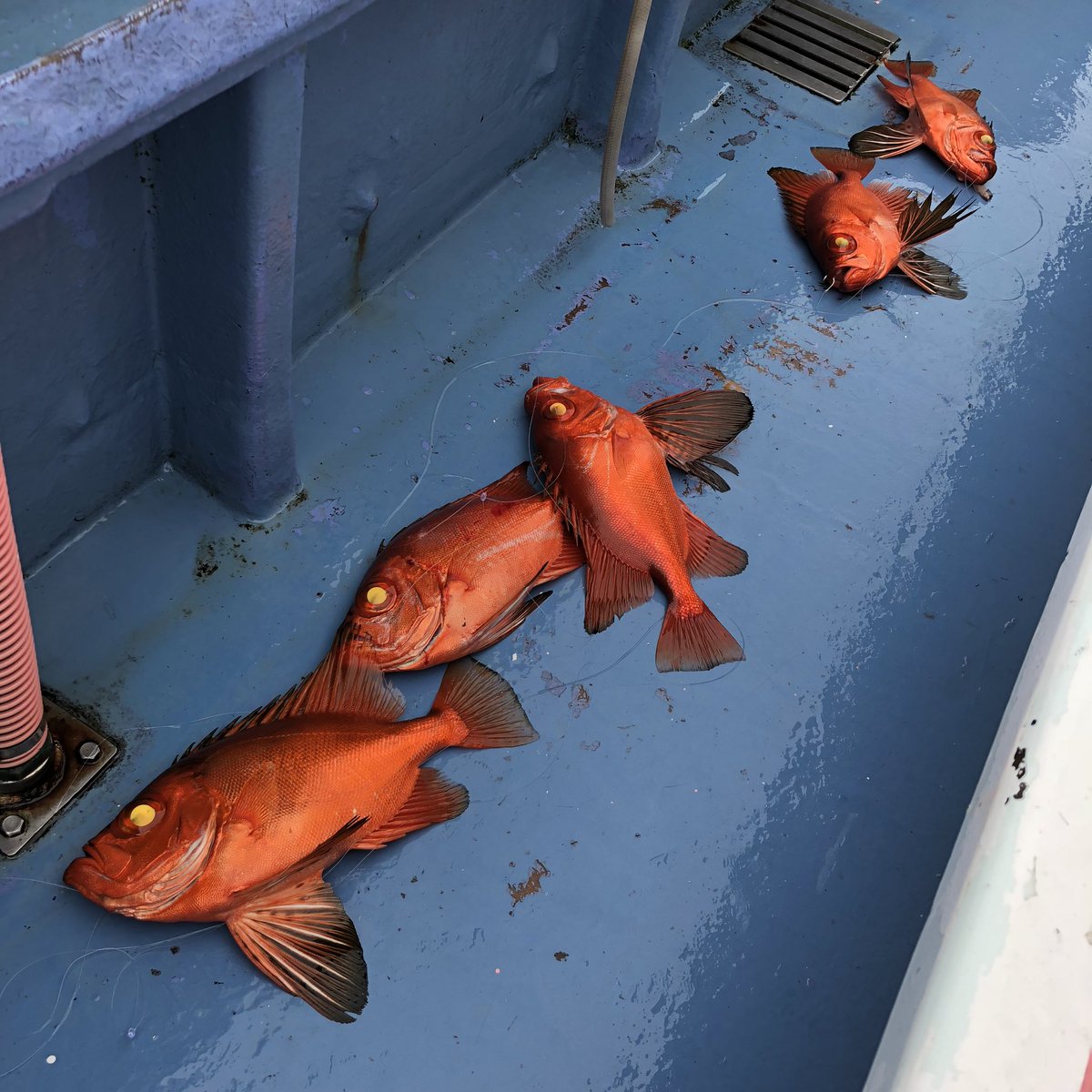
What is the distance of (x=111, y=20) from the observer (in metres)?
1.39

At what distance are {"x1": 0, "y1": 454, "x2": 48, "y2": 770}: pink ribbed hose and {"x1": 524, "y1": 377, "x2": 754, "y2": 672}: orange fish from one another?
1228 millimetres

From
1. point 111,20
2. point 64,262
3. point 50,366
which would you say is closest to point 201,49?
point 111,20

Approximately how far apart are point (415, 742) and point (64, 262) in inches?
45.6

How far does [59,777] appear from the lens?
2.17 meters

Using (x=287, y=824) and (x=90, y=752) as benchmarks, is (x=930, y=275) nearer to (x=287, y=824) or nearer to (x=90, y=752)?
(x=287, y=824)

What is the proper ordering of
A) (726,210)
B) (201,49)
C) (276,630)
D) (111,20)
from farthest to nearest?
(726,210)
(276,630)
(201,49)
(111,20)

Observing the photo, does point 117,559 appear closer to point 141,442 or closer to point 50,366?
point 141,442

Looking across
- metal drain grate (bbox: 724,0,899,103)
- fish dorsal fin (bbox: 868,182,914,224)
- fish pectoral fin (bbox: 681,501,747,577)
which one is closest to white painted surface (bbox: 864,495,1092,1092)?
fish pectoral fin (bbox: 681,501,747,577)

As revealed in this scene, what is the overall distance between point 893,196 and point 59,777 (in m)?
3.17

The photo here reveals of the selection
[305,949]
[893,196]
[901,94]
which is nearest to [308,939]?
[305,949]

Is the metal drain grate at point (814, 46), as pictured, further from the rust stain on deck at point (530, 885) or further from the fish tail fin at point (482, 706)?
the rust stain on deck at point (530, 885)

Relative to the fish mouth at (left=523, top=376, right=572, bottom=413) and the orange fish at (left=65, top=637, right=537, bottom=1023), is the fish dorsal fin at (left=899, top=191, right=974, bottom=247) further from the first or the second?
the orange fish at (left=65, top=637, right=537, bottom=1023)

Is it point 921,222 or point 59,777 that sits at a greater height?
point 921,222

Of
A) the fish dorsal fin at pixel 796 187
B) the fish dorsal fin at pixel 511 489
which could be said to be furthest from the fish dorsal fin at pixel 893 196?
the fish dorsal fin at pixel 511 489
